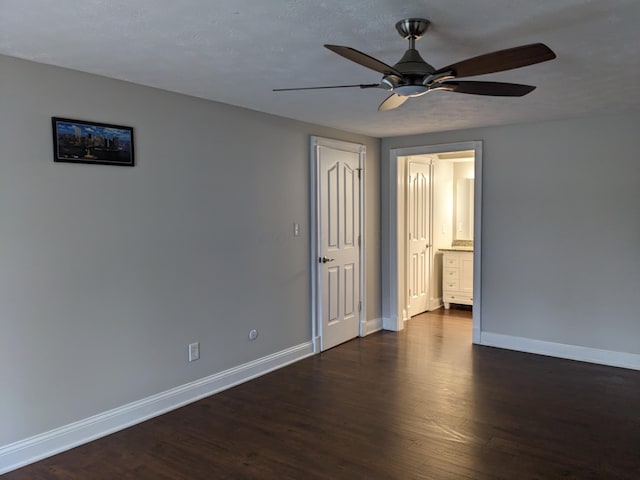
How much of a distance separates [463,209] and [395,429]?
455 centimetres

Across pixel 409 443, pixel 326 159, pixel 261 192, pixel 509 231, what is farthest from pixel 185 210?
pixel 509 231

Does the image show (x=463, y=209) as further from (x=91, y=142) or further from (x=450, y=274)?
(x=91, y=142)

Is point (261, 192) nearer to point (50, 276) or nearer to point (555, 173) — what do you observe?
point (50, 276)

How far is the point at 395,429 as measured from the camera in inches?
123

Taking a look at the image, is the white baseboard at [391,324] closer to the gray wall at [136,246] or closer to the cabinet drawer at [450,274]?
the cabinet drawer at [450,274]

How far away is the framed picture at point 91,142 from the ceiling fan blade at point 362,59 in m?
1.80

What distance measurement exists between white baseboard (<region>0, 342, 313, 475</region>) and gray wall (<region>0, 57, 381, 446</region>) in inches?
2.2

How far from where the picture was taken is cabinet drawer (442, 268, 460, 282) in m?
6.64

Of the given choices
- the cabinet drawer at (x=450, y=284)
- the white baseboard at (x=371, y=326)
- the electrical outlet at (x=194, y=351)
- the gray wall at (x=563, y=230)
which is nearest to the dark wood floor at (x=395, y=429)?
the electrical outlet at (x=194, y=351)

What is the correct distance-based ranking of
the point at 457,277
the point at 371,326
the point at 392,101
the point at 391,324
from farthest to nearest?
the point at 457,277 < the point at 391,324 < the point at 371,326 < the point at 392,101

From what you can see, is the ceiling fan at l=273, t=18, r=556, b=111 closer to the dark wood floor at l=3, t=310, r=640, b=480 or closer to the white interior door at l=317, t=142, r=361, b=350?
the dark wood floor at l=3, t=310, r=640, b=480

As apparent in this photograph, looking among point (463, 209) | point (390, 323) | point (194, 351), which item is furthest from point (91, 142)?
point (463, 209)

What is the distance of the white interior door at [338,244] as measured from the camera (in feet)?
15.7

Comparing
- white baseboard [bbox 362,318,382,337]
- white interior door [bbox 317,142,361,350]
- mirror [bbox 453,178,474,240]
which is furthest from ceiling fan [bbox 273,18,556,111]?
mirror [bbox 453,178,474,240]
